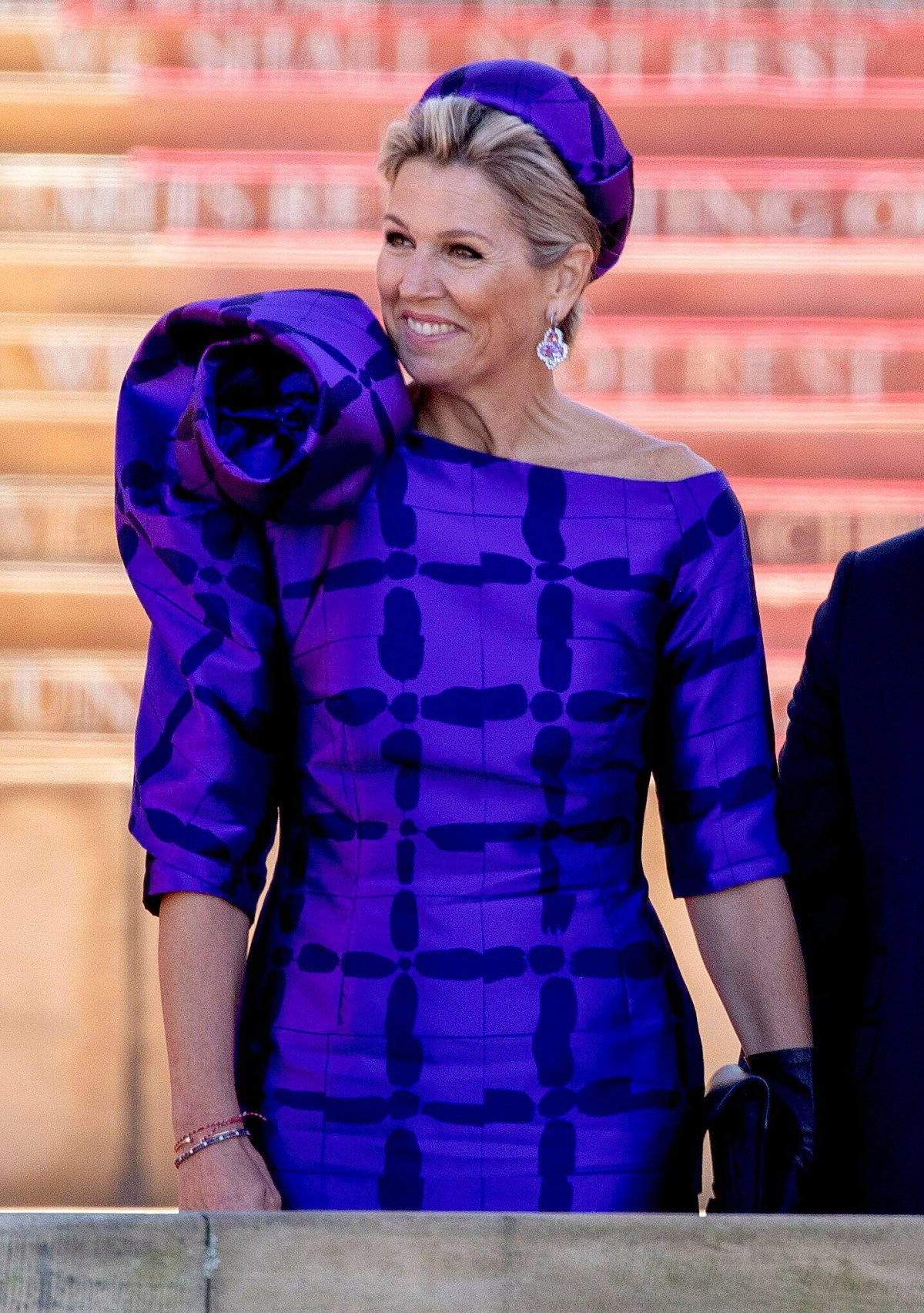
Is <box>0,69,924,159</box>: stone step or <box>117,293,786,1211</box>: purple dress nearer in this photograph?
<box>117,293,786,1211</box>: purple dress

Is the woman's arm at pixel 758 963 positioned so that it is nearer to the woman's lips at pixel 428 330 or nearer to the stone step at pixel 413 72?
the woman's lips at pixel 428 330

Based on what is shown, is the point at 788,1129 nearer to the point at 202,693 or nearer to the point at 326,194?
the point at 202,693

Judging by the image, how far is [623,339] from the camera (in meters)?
3.28

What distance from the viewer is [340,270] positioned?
3260 mm

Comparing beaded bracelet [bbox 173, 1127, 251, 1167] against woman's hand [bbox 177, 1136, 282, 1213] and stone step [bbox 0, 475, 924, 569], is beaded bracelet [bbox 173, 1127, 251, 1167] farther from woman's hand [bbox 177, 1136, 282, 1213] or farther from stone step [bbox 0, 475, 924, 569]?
stone step [bbox 0, 475, 924, 569]

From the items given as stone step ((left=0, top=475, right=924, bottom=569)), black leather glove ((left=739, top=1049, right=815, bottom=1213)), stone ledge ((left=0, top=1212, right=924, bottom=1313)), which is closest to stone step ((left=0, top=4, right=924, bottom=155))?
stone step ((left=0, top=475, right=924, bottom=569))

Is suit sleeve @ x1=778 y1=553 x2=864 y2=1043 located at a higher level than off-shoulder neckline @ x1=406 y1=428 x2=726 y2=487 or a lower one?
lower

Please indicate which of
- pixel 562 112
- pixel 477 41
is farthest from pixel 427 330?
pixel 477 41

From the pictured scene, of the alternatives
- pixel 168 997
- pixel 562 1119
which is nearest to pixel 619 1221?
pixel 562 1119

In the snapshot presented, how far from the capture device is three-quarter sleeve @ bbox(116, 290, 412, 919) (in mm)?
1403

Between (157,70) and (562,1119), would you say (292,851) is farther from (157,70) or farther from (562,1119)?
(157,70)

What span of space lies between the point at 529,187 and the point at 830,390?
75.1 inches

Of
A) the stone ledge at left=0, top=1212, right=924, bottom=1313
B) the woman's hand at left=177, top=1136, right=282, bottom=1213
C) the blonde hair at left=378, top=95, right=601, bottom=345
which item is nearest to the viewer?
the stone ledge at left=0, top=1212, right=924, bottom=1313

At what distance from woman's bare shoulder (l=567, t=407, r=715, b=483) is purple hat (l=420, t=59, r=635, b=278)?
0.62ft
